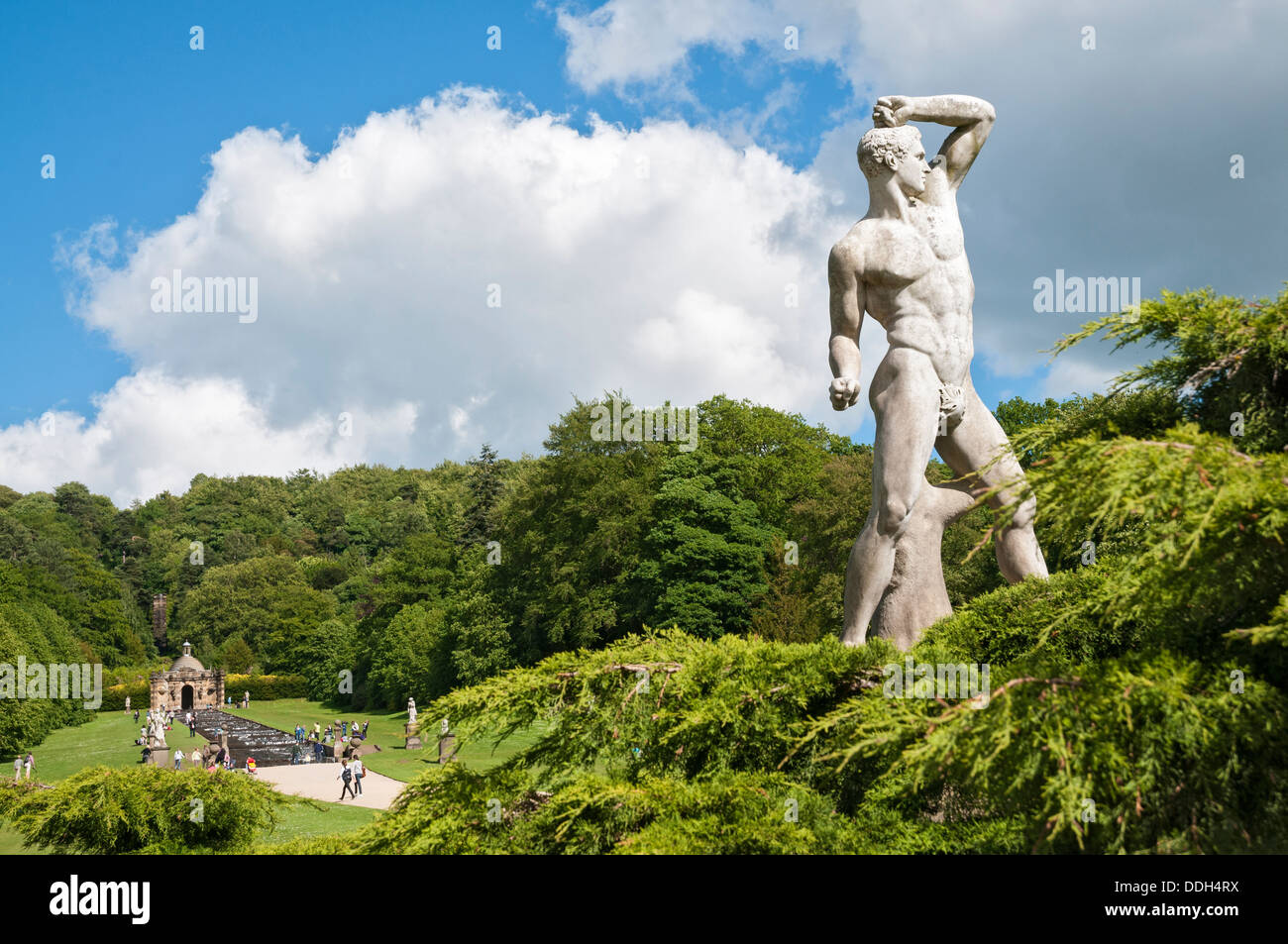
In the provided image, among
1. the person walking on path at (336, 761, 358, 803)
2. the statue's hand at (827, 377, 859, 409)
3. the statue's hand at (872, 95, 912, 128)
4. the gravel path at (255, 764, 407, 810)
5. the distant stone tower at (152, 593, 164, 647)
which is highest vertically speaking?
the statue's hand at (872, 95, 912, 128)

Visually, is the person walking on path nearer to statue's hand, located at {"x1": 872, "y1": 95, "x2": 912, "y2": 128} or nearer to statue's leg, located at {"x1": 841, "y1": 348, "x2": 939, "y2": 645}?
statue's leg, located at {"x1": 841, "y1": 348, "x2": 939, "y2": 645}

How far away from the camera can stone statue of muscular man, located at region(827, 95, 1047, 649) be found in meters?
7.73

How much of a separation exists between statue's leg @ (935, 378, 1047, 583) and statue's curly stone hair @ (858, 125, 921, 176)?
177cm

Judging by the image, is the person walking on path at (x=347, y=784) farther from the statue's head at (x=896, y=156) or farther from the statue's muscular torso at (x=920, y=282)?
the statue's head at (x=896, y=156)

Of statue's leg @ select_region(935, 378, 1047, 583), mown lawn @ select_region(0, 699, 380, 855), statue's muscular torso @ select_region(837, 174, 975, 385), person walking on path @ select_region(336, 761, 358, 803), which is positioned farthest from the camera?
person walking on path @ select_region(336, 761, 358, 803)

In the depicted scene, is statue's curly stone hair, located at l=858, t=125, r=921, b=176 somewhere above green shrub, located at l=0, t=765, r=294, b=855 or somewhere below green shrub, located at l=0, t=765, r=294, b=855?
A: above

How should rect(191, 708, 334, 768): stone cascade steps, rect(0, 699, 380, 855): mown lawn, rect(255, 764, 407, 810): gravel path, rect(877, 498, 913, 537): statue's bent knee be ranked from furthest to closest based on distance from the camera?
1. rect(191, 708, 334, 768): stone cascade steps
2. rect(255, 764, 407, 810): gravel path
3. rect(0, 699, 380, 855): mown lawn
4. rect(877, 498, 913, 537): statue's bent knee

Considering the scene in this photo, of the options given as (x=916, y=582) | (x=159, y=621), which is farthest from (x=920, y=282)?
(x=159, y=621)

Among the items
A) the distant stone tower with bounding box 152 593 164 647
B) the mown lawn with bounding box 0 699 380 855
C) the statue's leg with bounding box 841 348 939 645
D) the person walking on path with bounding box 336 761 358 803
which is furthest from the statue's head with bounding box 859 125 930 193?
the distant stone tower with bounding box 152 593 164 647

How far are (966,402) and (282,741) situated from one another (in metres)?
43.2

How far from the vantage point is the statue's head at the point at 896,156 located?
818 cm

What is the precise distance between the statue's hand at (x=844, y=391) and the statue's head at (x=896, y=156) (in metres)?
1.53
